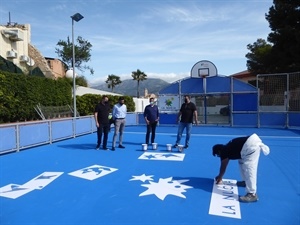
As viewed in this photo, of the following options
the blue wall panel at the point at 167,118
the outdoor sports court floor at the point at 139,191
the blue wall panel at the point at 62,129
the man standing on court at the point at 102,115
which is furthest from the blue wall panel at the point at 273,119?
the blue wall panel at the point at 62,129

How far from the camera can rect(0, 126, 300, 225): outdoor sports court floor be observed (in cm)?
347

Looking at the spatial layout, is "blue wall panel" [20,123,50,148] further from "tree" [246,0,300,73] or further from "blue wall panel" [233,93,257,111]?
"tree" [246,0,300,73]

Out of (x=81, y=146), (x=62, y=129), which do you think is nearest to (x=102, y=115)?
(x=81, y=146)

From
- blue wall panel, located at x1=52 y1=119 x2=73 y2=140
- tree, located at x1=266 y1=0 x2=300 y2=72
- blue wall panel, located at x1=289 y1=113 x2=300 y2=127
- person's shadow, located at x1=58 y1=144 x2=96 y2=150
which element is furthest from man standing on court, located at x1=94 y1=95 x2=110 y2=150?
tree, located at x1=266 y1=0 x2=300 y2=72

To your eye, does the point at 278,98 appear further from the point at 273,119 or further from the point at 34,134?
the point at 34,134

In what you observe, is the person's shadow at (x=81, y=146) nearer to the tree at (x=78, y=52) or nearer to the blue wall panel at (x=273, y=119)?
the blue wall panel at (x=273, y=119)

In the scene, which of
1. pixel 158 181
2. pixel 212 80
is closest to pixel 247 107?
pixel 212 80

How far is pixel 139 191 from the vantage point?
4.48 meters

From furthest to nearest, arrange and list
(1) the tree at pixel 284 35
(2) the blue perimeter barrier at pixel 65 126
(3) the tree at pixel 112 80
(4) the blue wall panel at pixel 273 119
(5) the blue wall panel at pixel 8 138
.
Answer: (3) the tree at pixel 112 80, (1) the tree at pixel 284 35, (4) the blue wall panel at pixel 273 119, (2) the blue perimeter barrier at pixel 65 126, (5) the blue wall panel at pixel 8 138

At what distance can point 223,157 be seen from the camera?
14.1 ft

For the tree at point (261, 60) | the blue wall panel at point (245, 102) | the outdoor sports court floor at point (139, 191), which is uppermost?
the tree at point (261, 60)

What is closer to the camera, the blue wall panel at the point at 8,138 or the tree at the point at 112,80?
the blue wall panel at the point at 8,138

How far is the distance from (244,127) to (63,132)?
10.3 m

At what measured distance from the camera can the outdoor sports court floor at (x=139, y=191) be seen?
3471mm
